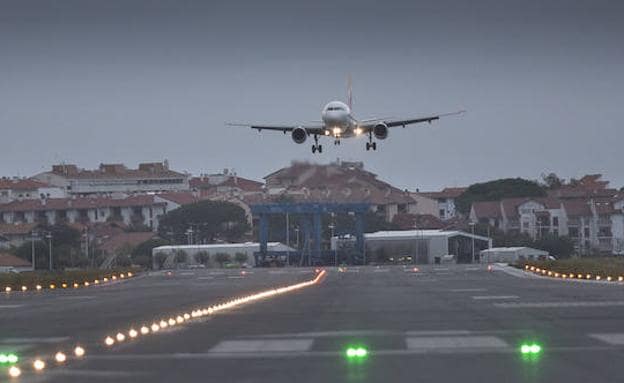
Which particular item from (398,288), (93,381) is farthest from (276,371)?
(398,288)

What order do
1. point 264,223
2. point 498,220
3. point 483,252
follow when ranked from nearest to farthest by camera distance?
1. point 264,223
2. point 483,252
3. point 498,220

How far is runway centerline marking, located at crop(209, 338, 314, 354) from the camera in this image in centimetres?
2477

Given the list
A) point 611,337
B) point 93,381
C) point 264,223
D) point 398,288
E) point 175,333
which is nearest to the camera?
point 93,381

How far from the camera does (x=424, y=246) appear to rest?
124 m

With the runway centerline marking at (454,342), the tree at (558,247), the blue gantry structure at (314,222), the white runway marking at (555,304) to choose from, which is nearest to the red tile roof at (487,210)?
the tree at (558,247)

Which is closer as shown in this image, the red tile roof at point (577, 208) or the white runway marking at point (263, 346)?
the white runway marking at point (263, 346)

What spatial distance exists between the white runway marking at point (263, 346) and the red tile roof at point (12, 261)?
9320 centimetres

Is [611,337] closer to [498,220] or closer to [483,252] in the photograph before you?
[483,252]

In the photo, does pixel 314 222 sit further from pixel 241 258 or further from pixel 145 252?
pixel 145 252

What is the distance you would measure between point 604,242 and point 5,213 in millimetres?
78767

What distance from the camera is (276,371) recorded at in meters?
20.5

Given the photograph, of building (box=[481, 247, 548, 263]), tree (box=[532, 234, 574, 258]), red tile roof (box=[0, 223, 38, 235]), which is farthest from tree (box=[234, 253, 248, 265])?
red tile roof (box=[0, 223, 38, 235])

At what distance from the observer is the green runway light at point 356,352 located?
23.0 meters

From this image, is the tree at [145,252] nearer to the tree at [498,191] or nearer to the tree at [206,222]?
the tree at [206,222]
